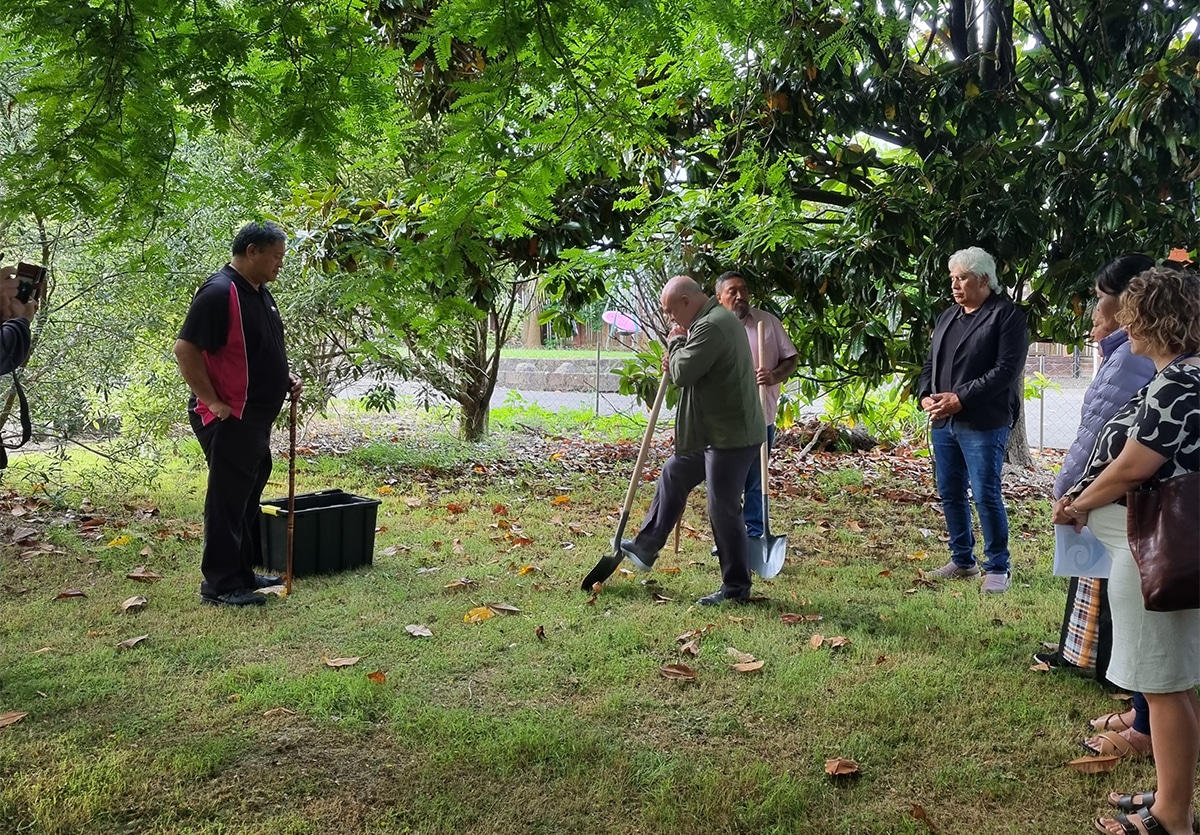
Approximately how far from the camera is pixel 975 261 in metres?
4.63

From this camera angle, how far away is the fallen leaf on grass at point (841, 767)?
9.17 ft

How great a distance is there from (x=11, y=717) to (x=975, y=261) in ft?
15.7

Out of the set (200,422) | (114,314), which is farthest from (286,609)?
(114,314)

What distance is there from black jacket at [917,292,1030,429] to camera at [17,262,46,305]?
173 inches

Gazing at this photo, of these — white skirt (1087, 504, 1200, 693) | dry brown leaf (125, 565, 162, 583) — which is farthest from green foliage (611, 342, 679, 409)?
white skirt (1087, 504, 1200, 693)

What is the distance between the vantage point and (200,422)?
14.8 ft

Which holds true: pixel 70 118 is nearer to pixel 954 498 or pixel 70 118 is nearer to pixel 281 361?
pixel 281 361

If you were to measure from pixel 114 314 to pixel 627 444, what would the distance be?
20.3ft

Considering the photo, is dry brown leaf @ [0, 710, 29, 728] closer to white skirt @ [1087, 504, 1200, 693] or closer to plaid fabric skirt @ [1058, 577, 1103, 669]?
white skirt @ [1087, 504, 1200, 693]

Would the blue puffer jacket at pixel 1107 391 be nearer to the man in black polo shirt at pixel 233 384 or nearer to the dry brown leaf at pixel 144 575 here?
the man in black polo shirt at pixel 233 384

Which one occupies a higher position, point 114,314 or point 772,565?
point 114,314

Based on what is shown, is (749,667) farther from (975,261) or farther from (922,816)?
(975,261)

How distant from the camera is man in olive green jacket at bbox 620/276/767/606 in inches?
177

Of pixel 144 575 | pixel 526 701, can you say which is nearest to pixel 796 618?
pixel 526 701
